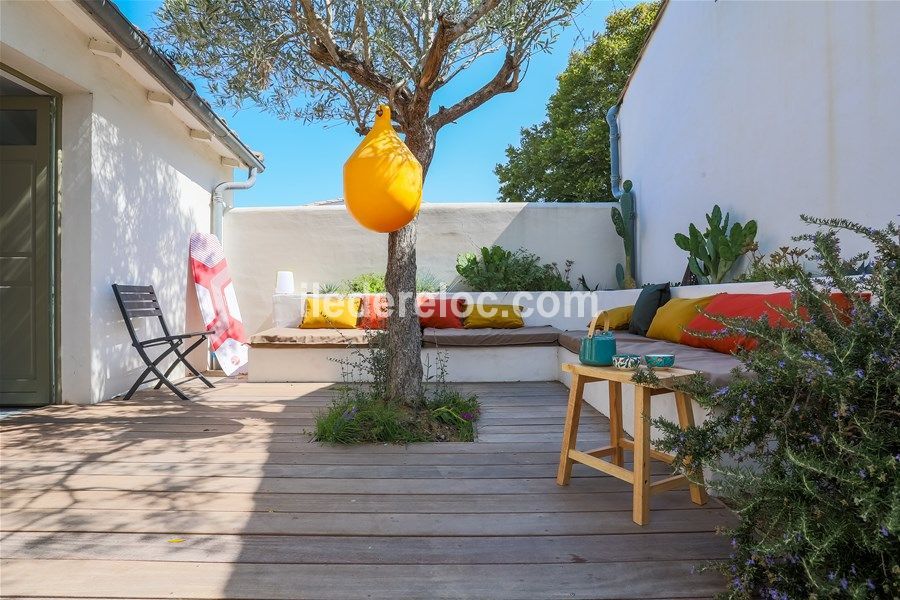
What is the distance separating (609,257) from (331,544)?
232 inches

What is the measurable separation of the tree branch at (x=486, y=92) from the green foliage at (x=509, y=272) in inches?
124

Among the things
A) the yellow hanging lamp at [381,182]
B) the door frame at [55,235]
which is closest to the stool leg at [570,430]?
the yellow hanging lamp at [381,182]

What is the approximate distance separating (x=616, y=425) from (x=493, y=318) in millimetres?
3105

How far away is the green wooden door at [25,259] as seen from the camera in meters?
3.89

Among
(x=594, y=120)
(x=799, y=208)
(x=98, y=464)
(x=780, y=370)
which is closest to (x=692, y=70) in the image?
(x=799, y=208)

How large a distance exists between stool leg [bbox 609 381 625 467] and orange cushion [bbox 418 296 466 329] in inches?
123

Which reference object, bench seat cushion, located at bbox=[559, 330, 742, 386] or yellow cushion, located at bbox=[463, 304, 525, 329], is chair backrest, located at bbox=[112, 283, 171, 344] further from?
bench seat cushion, located at bbox=[559, 330, 742, 386]

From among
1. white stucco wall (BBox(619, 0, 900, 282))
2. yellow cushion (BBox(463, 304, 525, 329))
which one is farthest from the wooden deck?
yellow cushion (BBox(463, 304, 525, 329))

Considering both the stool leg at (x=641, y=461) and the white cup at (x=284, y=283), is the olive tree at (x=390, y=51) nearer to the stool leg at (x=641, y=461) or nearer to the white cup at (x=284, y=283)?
the stool leg at (x=641, y=461)

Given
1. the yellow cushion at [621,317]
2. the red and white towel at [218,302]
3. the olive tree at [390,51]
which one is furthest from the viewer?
the red and white towel at [218,302]

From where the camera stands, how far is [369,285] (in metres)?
6.43

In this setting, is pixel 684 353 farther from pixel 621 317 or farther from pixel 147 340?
pixel 147 340

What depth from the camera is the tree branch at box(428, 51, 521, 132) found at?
3359mm

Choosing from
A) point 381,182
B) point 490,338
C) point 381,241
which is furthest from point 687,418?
point 381,241
